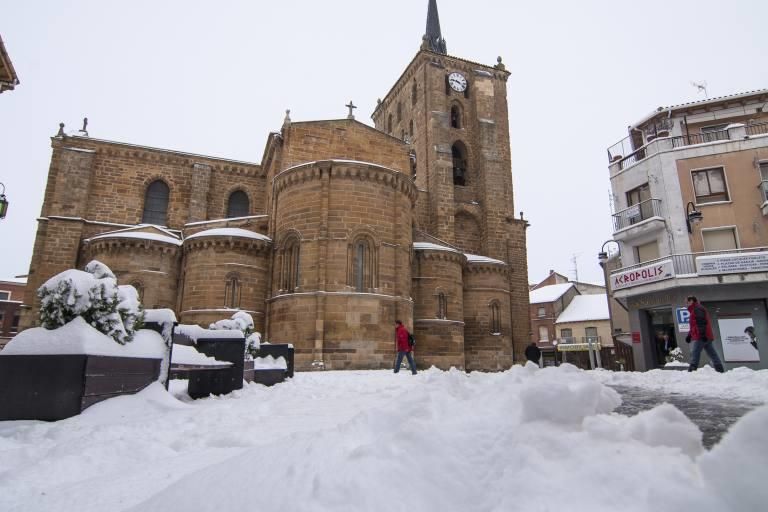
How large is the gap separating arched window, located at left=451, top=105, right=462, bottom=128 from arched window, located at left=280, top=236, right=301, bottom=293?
61.0ft

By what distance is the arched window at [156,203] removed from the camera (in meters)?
26.2

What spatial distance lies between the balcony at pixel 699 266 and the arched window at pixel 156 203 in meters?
24.9

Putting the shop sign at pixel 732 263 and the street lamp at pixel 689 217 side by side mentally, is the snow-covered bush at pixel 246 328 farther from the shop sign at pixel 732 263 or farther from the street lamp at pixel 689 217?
the street lamp at pixel 689 217

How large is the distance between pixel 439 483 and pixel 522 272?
29.0 m

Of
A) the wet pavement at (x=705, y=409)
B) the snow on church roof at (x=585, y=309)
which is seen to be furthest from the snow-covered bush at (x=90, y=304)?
the snow on church roof at (x=585, y=309)

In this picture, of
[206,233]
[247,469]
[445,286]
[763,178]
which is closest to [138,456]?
[247,469]

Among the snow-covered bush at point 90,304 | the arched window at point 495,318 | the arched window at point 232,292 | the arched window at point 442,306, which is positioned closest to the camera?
the snow-covered bush at point 90,304

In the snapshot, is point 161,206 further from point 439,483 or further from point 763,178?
point 763,178

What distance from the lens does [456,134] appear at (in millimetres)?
32375

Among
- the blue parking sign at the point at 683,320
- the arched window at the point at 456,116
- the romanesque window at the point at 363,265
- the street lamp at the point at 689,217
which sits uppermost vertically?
the arched window at the point at 456,116

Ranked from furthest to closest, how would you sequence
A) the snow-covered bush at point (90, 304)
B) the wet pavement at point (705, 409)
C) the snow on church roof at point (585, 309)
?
the snow on church roof at point (585, 309) < the snow-covered bush at point (90, 304) < the wet pavement at point (705, 409)

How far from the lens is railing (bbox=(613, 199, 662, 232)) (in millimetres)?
21094

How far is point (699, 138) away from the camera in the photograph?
22562 millimetres

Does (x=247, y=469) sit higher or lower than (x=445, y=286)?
lower
